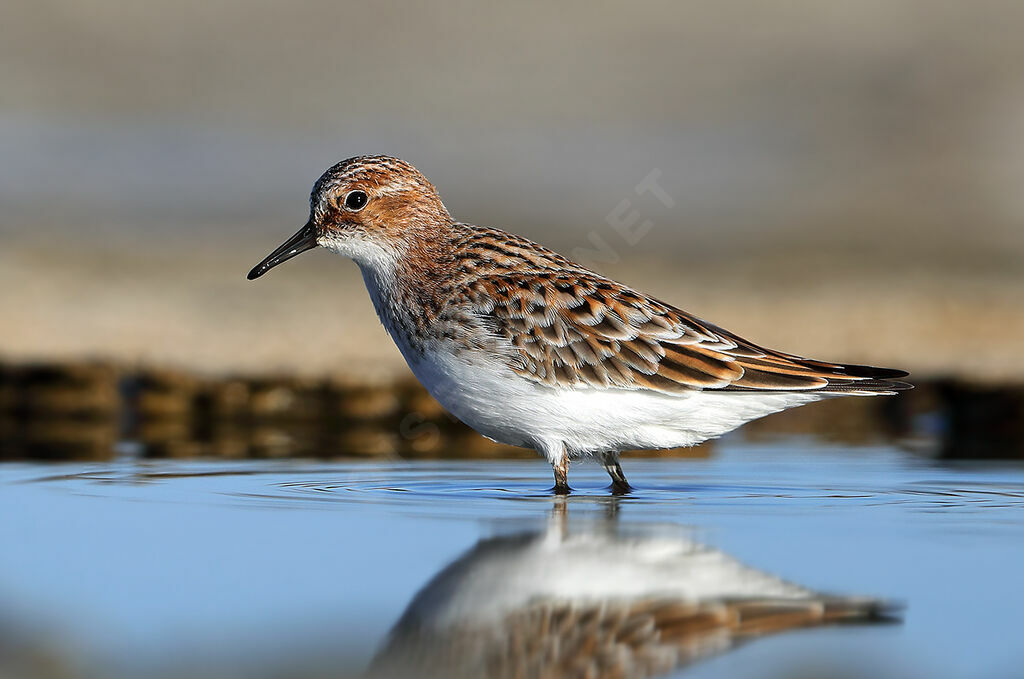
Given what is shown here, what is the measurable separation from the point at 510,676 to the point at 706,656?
2.06ft

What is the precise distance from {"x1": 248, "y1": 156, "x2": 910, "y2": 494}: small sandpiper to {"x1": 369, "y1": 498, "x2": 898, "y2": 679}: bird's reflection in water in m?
1.93

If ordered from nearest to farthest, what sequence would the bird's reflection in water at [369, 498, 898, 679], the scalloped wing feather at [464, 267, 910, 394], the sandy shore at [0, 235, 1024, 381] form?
the bird's reflection in water at [369, 498, 898, 679], the scalloped wing feather at [464, 267, 910, 394], the sandy shore at [0, 235, 1024, 381]

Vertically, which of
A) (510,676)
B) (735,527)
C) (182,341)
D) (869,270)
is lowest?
(510,676)

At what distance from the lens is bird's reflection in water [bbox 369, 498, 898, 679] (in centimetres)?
439

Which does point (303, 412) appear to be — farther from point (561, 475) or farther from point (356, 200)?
point (561, 475)

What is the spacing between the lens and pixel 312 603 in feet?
17.2

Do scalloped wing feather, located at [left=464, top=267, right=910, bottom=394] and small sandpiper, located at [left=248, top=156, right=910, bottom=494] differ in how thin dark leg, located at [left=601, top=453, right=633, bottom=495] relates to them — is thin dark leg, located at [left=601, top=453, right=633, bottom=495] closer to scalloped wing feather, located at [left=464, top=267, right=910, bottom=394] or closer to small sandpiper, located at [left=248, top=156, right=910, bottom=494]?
small sandpiper, located at [left=248, top=156, right=910, bottom=494]

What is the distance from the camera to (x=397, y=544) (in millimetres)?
6352

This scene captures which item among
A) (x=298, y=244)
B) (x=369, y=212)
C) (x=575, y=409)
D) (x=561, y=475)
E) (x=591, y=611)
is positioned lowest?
(x=591, y=611)

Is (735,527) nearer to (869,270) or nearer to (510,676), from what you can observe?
(510,676)

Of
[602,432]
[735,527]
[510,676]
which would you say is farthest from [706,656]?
[602,432]

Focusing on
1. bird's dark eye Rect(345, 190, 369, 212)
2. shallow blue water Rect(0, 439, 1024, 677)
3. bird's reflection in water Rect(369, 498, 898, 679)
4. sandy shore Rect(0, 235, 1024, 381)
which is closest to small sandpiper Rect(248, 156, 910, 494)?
bird's dark eye Rect(345, 190, 369, 212)

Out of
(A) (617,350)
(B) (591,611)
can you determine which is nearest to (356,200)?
(A) (617,350)

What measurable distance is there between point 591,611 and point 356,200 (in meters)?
4.63
